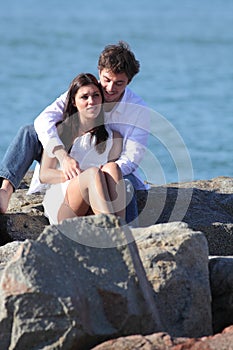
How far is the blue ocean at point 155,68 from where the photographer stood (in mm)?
13398

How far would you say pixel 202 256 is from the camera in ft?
14.2

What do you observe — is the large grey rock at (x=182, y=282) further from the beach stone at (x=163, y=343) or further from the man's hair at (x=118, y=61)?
the man's hair at (x=118, y=61)

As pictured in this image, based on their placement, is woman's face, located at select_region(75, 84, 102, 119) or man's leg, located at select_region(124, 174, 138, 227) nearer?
man's leg, located at select_region(124, 174, 138, 227)

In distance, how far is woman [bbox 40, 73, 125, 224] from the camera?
5.47m

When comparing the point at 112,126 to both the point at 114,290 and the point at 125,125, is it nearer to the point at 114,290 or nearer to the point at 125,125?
the point at 125,125

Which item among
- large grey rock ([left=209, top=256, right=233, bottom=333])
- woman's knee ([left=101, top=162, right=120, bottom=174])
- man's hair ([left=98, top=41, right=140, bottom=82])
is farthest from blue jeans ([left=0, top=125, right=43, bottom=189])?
large grey rock ([left=209, top=256, right=233, bottom=333])

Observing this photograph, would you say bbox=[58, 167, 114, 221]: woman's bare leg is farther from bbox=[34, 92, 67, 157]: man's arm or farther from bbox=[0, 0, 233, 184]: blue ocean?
bbox=[0, 0, 233, 184]: blue ocean

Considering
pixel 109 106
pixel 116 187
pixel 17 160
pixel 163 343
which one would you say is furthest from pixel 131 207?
pixel 163 343

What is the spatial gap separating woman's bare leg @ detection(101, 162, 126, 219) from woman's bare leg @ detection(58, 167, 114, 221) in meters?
0.06

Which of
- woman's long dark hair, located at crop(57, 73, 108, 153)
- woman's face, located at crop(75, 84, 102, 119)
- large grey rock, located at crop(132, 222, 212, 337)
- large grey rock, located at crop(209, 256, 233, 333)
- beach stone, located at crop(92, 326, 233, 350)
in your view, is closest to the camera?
beach stone, located at crop(92, 326, 233, 350)

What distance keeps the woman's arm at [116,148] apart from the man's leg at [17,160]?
448 millimetres

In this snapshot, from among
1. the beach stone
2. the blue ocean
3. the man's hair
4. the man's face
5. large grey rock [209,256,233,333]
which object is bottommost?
the beach stone

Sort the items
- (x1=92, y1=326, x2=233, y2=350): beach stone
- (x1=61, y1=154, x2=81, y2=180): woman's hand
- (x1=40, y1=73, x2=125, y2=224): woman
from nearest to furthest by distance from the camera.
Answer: (x1=92, y1=326, x2=233, y2=350): beach stone
(x1=40, y1=73, x2=125, y2=224): woman
(x1=61, y1=154, x2=81, y2=180): woman's hand

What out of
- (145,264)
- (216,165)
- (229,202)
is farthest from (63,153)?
(216,165)
